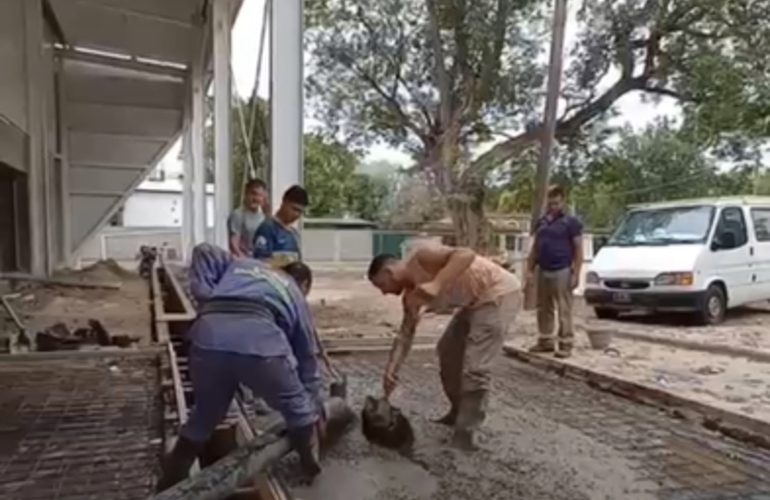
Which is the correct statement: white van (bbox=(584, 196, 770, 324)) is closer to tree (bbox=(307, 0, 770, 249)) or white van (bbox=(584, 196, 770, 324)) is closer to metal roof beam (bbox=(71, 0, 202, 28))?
tree (bbox=(307, 0, 770, 249))

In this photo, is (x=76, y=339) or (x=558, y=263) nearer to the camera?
(x=76, y=339)

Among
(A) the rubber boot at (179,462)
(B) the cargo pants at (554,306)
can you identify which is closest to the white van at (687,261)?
(B) the cargo pants at (554,306)

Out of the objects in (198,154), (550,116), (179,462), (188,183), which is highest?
(550,116)

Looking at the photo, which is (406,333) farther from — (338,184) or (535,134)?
(338,184)

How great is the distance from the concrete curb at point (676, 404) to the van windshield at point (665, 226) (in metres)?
4.18

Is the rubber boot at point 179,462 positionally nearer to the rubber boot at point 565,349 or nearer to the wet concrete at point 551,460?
the wet concrete at point 551,460

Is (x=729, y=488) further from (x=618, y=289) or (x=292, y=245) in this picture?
(x=618, y=289)

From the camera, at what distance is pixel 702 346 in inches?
271

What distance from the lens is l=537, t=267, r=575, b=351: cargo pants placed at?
6.01 metres

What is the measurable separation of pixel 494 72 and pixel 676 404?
405 inches

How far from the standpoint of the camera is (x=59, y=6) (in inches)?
450

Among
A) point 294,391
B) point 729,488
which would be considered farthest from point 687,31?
point 294,391

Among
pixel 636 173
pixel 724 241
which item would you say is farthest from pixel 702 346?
pixel 636 173

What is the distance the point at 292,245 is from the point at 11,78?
23.6ft
